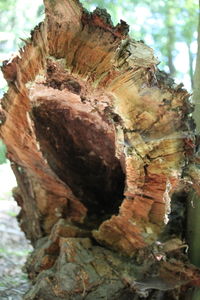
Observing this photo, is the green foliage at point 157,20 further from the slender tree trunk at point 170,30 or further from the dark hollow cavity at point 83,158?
the dark hollow cavity at point 83,158

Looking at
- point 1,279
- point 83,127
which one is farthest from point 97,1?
point 1,279

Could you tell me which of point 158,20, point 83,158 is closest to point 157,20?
point 158,20

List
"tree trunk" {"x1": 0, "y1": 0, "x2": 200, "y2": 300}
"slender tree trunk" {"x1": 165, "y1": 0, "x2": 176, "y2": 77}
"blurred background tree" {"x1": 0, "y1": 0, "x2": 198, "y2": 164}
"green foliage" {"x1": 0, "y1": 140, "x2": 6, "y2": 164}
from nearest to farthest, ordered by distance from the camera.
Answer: "tree trunk" {"x1": 0, "y1": 0, "x2": 200, "y2": 300} < "green foliage" {"x1": 0, "y1": 140, "x2": 6, "y2": 164} < "blurred background tree" {"x1": 0, "y1": 0, "x2": 198, "y2": 164} < "slender tree trunk" {"x1": 165, "y1": 0, "x2": 176, "y2": 77}

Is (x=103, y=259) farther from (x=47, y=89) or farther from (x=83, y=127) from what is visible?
(x=47, y=89)

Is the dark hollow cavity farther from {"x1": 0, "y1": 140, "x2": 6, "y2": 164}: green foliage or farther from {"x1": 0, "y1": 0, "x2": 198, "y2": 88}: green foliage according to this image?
{"x1": 0, "y1": 0, "x2": 198, "y2": 88}: green foliage

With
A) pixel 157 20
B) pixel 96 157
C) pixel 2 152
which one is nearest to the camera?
pixel 96 157

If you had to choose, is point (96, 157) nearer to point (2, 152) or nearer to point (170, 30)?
point (2, 152)

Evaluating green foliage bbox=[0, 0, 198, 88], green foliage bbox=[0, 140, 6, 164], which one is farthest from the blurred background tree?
green foliage bbox=[0, 140, 6, 164]

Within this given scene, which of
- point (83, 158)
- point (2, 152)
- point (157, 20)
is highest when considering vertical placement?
point (157, 20)
